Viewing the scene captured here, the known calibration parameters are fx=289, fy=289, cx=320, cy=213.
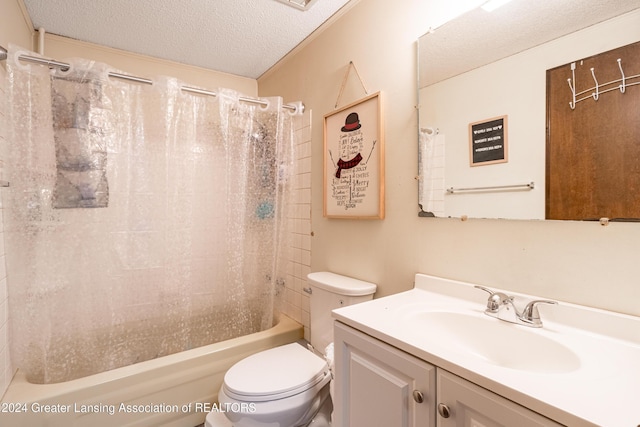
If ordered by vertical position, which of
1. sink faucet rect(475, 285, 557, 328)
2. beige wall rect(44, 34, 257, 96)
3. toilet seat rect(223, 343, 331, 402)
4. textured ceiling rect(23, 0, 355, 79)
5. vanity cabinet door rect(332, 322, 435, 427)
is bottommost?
toilet seat rect(223, 343, 331, 402)

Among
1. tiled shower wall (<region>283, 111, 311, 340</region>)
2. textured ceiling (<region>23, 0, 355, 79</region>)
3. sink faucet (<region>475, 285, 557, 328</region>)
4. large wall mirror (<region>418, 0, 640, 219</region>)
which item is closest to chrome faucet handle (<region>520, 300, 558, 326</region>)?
sink faucet (<region>475, 285, 557, 328</region>)

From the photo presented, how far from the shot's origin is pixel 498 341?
89 centimetres

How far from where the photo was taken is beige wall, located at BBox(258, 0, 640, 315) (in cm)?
82

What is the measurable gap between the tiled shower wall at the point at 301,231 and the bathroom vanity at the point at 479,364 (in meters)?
0.99

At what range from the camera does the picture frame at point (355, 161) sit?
4.75 ft

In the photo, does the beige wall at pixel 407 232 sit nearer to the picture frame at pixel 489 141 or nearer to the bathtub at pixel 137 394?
the picture frame at pixel 489 141

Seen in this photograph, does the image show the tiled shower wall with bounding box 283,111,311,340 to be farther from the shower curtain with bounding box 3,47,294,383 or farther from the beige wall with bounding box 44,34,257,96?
the beige wall with bounding box 44,34,257,96

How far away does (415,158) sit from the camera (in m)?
1.29

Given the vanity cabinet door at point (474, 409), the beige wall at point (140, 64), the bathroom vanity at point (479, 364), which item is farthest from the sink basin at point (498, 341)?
the beige wall at point (140, 64)

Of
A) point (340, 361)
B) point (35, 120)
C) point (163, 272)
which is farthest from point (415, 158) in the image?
point (35, 120)

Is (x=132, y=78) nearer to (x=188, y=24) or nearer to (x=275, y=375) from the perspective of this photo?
(x=188, y=24)

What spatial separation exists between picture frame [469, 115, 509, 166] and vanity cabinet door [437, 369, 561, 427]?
744 millimetres

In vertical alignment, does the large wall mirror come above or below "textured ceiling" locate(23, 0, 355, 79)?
below

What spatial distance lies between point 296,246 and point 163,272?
34.1 inches
